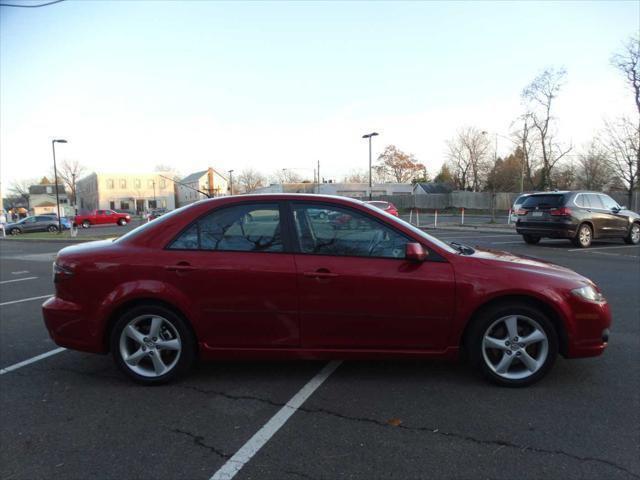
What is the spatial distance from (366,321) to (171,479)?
1713 millimetres

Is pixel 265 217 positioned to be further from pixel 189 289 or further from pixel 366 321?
pixel 366 321

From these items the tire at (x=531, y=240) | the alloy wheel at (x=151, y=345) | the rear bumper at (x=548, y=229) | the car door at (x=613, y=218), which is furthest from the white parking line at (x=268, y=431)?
the car door at (x=613, y=218)

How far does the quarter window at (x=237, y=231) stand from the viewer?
12.1 ft

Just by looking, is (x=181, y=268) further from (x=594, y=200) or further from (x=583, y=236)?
(x=594, y=200)

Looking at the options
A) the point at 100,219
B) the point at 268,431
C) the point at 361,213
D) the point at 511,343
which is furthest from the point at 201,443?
the point at 100,219

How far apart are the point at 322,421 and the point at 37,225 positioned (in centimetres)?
4216

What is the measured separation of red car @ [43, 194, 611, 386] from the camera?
11.6 ft

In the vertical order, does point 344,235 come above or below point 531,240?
above

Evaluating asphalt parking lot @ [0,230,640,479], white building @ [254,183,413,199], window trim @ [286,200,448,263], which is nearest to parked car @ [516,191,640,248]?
asphalt parking lot @ [0,230,640,479]

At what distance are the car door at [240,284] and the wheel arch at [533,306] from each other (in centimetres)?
137

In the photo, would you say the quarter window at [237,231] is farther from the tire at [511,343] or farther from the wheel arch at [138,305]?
the tire at [511,343]

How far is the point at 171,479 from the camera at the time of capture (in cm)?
251

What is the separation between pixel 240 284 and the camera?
357 cm

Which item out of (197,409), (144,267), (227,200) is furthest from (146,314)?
(227,200)
